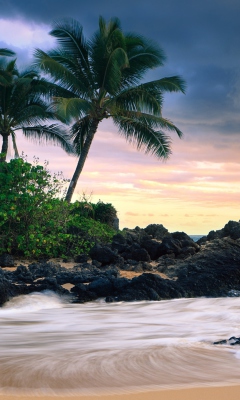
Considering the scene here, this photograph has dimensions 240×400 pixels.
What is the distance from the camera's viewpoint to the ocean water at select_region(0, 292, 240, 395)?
2738 mm

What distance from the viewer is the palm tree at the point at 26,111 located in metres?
24.0

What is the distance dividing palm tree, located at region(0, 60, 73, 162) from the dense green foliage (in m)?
11.7

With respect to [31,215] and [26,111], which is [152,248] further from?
[26,111]

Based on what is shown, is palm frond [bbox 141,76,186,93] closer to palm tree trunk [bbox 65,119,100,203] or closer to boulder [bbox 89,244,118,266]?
palm tree trunk [bbox 65,119,100,203]

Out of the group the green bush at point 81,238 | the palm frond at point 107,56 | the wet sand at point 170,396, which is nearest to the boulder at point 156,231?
the green bush at point 81,238

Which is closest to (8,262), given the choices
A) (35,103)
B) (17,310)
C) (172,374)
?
(17,310)

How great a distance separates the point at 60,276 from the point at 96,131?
1437 cm

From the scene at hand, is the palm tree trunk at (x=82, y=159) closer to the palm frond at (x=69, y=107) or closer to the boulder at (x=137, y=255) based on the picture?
the palm frond at (x=69, y=107)

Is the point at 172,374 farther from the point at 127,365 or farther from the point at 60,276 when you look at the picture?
the point at 60,276

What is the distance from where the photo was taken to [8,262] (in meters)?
10.3

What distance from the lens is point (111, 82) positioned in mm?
19594

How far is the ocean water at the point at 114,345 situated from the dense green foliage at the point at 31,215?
18.7 ft

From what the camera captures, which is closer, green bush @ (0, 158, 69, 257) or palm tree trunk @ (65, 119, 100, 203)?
green bush @ (0, 158, 69, 257)

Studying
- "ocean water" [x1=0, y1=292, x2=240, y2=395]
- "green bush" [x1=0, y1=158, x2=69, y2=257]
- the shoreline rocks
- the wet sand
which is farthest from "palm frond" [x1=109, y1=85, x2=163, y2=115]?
the wet sand
